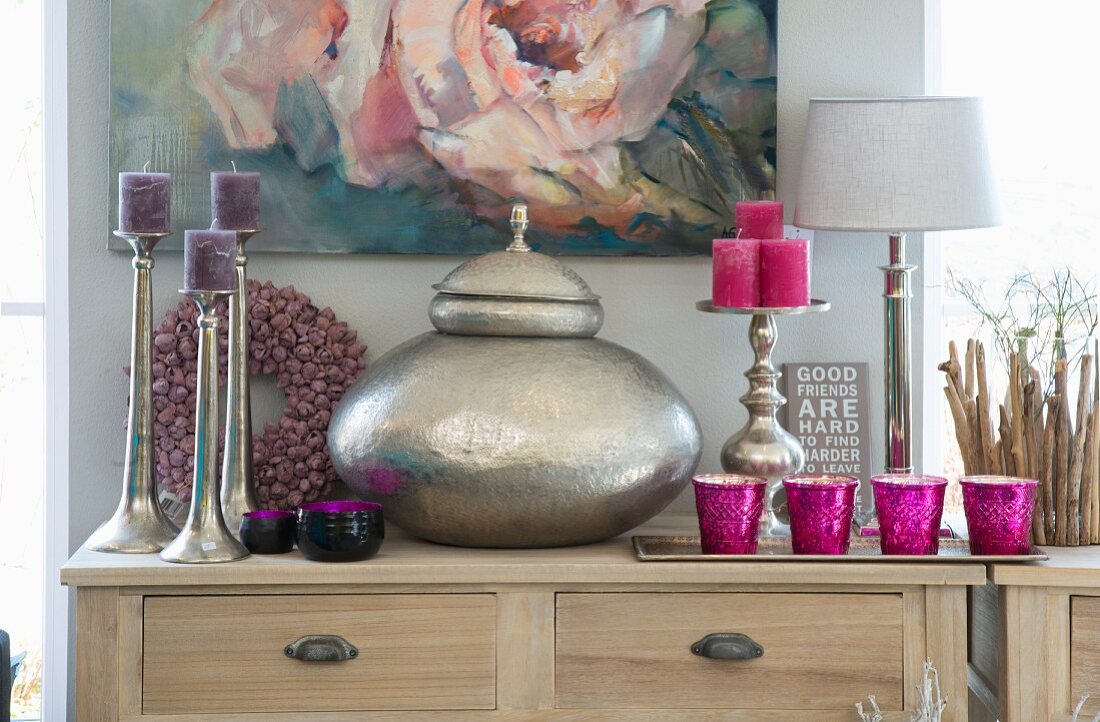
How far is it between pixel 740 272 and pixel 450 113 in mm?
579

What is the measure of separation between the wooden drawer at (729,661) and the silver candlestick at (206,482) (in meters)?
0.48

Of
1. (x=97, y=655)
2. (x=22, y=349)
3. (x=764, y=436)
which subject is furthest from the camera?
(x=22, y=349)

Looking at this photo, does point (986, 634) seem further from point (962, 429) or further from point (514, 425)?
point (514, 425)

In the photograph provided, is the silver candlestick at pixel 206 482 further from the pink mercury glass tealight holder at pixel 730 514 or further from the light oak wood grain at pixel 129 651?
the pink mercury glass tealight holder at pixel 730 514

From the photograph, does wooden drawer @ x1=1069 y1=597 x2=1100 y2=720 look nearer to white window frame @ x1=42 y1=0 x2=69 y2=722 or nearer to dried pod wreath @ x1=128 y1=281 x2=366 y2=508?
dried pod wreath @ x1=128 y1=281 x2=366 y2=508

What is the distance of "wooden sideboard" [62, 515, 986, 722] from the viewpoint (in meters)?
1.53

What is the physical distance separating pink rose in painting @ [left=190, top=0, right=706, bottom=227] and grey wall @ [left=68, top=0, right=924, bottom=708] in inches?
6.7

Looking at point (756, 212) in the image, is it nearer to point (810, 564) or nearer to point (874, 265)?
point (874, 265)

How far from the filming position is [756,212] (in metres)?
1.77

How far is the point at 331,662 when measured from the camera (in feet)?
5.07

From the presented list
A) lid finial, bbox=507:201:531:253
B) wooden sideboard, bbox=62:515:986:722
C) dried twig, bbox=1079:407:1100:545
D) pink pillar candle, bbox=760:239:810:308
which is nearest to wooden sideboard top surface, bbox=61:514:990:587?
wooden sideboard, bbox=62:515:986:722

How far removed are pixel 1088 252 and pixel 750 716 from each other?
1100mm

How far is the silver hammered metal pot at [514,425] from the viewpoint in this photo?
1.55 metres

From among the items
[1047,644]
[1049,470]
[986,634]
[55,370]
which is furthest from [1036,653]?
[55,370]
